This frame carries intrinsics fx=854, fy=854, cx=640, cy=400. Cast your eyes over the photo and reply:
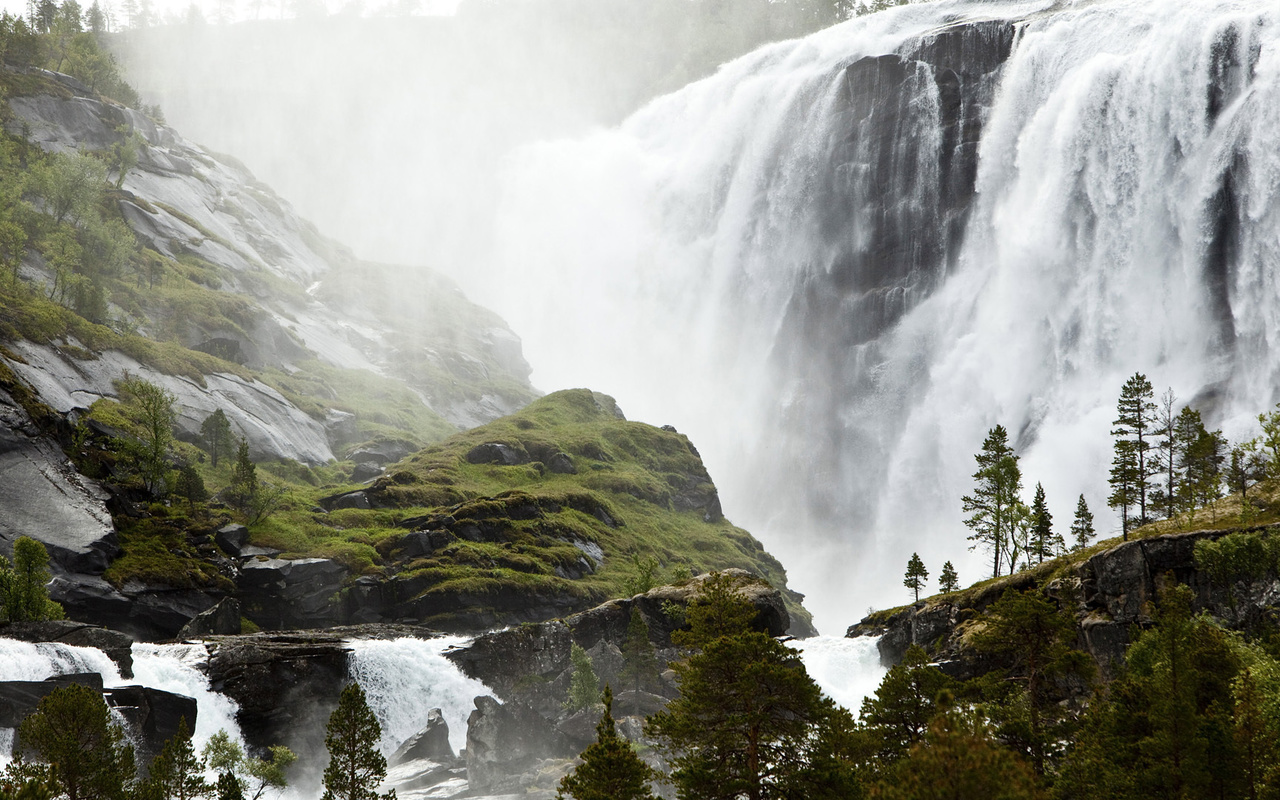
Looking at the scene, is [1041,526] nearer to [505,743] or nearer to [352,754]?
[505,743]

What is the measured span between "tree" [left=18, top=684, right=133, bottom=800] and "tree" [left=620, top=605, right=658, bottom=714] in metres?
40.4

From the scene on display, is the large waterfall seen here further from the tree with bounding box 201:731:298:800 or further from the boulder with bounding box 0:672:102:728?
the boulder with bounding box 0:672:102:728

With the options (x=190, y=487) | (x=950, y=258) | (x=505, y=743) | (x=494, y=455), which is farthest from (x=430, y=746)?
(x=950, y=258)

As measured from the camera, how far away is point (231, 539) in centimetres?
8781

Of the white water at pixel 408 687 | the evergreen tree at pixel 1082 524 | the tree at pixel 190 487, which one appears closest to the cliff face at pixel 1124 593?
the evergreen tree at pixel 1082 524

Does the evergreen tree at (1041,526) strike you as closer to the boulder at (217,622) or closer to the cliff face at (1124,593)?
the cliff face at (1124,593)

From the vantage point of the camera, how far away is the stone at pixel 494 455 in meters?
142

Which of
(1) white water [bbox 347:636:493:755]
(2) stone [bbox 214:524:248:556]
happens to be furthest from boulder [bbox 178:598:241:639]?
(1) white water [bbox 347:636:493:755]

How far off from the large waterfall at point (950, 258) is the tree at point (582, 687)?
69.7 m

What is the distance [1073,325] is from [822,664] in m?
72.2

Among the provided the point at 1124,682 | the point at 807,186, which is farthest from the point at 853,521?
the point at 1124,682

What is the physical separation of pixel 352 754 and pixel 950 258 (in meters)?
128

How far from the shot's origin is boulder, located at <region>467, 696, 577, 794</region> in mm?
65688

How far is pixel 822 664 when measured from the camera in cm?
7294
